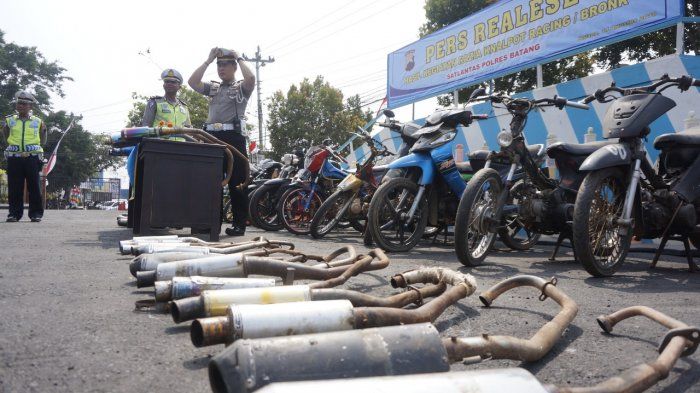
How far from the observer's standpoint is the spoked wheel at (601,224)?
3.31 m

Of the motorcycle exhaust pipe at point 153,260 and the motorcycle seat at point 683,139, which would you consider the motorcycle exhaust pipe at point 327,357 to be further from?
the motorcycle seat at point 683,139

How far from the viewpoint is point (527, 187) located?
4.30 m

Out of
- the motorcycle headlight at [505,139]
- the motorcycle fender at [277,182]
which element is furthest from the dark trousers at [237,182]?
the motorcycle headlight at [505,139]

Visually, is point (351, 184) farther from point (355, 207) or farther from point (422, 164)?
point (422, 164)

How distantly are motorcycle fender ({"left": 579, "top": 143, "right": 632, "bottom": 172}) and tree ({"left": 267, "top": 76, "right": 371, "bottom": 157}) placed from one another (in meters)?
33.6

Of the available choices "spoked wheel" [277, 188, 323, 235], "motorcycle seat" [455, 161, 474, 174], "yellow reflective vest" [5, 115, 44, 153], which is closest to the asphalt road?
"motorcycle seat" [455, 161, 474, 174]

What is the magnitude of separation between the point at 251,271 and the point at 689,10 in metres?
20.8

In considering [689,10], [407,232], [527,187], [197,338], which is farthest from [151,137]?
[689,10]

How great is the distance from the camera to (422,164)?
487 cm

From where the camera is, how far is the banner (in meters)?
7.67

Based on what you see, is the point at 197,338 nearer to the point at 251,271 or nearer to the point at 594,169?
the point at 251,271

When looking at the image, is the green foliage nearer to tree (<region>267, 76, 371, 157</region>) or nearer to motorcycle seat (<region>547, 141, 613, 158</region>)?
tree (<region>267, 76, 371, 157</region>)

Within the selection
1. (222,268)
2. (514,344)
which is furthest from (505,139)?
(514,344)

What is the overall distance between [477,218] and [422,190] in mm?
856
